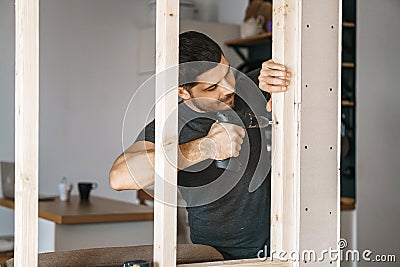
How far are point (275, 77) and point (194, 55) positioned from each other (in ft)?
0.90

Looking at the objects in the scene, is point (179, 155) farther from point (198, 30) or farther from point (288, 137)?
point (198, 30)

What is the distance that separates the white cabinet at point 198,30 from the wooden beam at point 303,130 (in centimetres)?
304

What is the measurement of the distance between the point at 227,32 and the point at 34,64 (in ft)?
12.2

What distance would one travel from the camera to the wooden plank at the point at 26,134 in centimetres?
176

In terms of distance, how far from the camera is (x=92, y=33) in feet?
17.5

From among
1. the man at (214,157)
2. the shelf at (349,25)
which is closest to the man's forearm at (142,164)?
the man at (214,157)

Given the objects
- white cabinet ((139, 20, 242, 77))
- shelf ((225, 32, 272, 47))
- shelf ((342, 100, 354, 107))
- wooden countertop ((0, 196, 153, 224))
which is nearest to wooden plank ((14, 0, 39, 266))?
wooden countertop ((0, 196, 153, 224))

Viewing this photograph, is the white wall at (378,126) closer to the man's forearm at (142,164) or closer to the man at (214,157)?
the man at (214,157)

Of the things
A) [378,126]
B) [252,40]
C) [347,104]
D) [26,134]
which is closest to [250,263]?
[26,134]

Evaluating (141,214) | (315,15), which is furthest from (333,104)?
(141,214)

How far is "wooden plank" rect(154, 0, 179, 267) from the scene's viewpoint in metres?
1.93

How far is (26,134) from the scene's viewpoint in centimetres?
176

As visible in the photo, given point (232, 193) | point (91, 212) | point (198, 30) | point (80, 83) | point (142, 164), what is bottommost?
point (91, 212)

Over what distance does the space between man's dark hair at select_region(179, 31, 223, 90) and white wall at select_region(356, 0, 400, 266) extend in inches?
92.5
